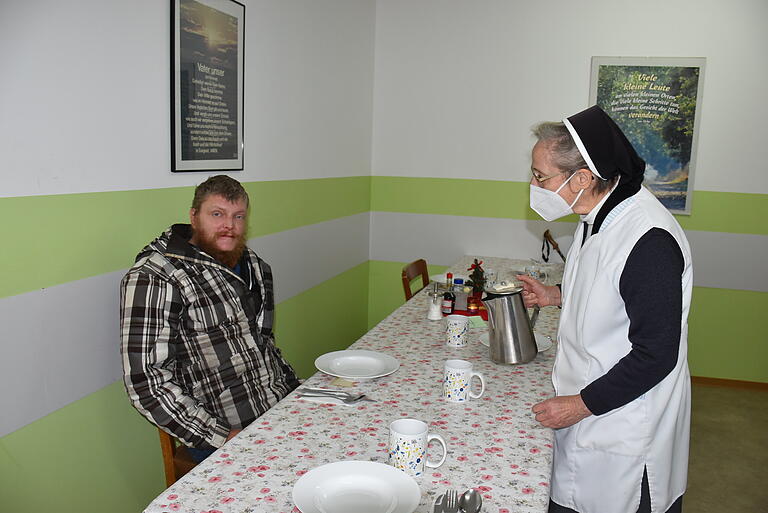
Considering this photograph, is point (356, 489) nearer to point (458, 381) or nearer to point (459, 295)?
point (458, 381)

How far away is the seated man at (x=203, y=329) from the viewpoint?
1833 millimetres

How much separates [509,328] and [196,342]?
955 mm

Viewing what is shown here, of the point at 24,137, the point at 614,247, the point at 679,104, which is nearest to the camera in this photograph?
the point at 614,247

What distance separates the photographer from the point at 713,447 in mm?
3354

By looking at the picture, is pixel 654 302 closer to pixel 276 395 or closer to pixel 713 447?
pixel 276 395

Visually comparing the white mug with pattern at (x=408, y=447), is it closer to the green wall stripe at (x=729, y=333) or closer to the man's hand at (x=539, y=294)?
the man's hand at (x=539, y=294)

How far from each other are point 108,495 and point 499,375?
1332 mm

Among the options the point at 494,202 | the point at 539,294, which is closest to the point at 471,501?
the point at 539,294

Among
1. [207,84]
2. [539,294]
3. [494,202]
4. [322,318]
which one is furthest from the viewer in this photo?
[494,202]

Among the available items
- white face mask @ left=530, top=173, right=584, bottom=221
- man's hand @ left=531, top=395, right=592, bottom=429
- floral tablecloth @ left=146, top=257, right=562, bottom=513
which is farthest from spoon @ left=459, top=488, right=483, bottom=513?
white face mask @ left=530, top=173, right=584, bottom=221

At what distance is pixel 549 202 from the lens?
1.59 m

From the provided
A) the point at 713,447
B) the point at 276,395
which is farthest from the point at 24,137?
the point at 713,447

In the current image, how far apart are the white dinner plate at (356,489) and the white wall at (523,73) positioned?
3396mm

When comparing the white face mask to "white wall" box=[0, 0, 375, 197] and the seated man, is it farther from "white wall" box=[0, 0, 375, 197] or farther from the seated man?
"white wall" box=[0, 0, 375, 197]
